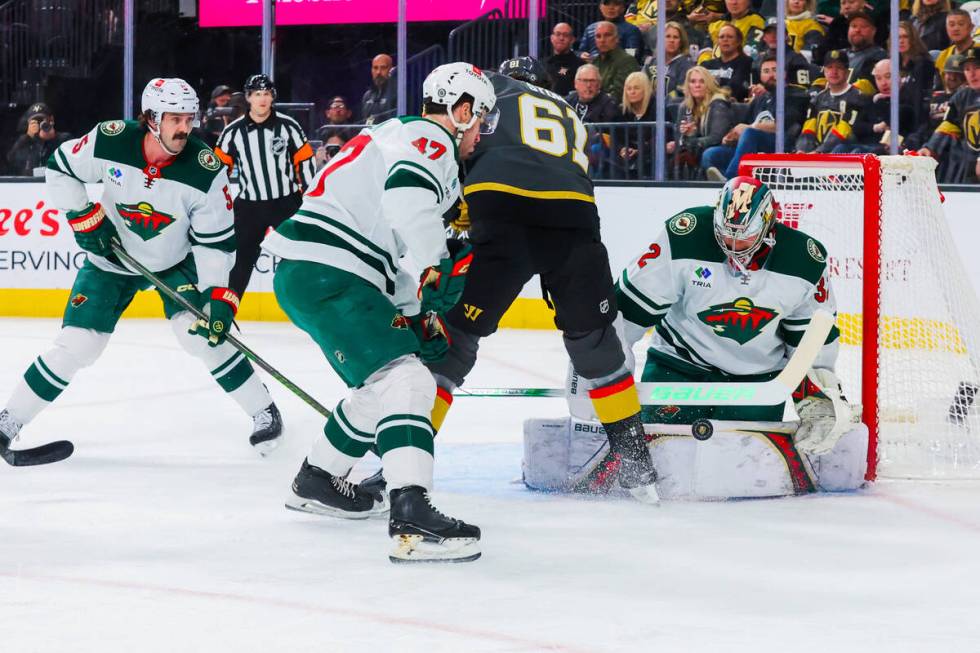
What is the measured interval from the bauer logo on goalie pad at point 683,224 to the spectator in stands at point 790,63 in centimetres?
356

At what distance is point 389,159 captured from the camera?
2.55 metres

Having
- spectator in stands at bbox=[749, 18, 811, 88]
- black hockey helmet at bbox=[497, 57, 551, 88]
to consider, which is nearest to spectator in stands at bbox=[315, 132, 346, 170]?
spectator in stands at bbox=[749, 18, 811, 88]

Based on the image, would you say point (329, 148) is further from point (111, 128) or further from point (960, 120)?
point (111, 128)

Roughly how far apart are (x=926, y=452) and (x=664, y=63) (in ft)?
11.7

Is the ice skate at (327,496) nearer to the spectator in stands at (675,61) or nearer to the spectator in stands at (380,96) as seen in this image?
Answer: the spectator in stands at (675,61)

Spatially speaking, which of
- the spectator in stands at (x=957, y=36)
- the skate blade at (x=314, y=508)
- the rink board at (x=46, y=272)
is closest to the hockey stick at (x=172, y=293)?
the skate blade at (x=314, y=508)

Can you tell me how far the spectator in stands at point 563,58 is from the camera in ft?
22.9

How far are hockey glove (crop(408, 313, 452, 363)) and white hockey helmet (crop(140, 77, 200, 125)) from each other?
1077mm

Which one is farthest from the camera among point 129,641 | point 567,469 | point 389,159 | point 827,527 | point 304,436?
point 304,436

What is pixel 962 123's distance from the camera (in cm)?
629

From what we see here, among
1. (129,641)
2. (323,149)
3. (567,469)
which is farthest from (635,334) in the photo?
(323,149)

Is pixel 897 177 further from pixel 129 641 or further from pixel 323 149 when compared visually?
pixel 323 149

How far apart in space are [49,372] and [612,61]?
13.3ft

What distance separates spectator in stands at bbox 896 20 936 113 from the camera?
21.0 ft
